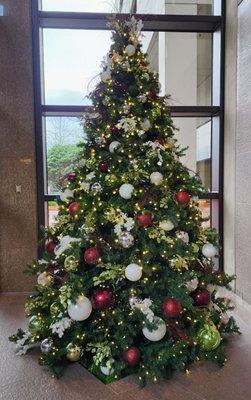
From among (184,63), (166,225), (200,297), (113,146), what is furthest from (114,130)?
(184,63)

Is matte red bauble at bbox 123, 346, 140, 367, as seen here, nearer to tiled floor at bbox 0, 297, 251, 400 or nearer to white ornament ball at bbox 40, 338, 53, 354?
tiled floor at bbox 0, 297, 251, 400

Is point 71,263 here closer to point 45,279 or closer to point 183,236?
point 45,279

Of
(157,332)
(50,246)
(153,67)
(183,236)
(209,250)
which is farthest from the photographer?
(153,67)

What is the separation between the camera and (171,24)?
13.8ft

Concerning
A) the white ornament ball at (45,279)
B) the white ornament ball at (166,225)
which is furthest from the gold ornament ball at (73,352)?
the white ornament ball at (166,225)

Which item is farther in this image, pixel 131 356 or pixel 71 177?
pixel 71 177

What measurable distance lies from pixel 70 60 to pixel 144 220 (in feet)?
9.76

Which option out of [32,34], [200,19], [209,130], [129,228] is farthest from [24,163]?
[200,19]

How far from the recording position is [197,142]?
4.55 m

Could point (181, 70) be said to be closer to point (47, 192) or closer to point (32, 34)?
point (32, 34)

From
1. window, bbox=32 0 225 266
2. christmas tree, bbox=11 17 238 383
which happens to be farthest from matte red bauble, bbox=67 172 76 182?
window, bbox=32 0 225 266

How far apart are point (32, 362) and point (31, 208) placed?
6.51 ft

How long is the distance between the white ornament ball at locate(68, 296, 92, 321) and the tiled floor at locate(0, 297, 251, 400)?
44 centimetres

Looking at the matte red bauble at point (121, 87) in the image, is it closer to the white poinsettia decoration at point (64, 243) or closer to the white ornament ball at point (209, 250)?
the white poinsettia decoration at point (64, 243)
